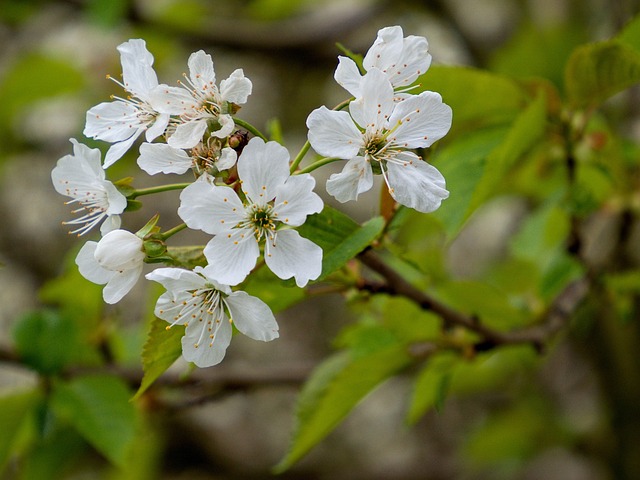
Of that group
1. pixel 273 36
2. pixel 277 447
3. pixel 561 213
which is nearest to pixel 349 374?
pixel 561 213

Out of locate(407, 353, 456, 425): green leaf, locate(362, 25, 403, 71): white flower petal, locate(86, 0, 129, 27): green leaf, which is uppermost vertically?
locate(362, 25, 403, 71): white flower petal

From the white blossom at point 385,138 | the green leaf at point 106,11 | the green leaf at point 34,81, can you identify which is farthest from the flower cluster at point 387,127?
the green leaf at point 34,81

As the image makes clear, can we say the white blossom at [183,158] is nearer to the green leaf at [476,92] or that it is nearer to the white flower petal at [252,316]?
the white flower petal at [252,316]

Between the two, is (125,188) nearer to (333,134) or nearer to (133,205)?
(133,205)

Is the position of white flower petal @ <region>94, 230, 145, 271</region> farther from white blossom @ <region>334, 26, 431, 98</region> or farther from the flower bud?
white blossom @ <region>334, 26, 431, 98</region>

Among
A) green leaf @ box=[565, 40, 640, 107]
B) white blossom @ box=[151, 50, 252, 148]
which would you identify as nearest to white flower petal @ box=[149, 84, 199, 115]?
white blossom @ box=[151, 50, 252, 148]

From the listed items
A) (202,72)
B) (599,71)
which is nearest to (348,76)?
(202,72)

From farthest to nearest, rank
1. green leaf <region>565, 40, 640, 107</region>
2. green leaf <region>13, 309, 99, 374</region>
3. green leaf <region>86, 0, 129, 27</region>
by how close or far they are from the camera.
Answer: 1. green leaf <region>86, 0, 129, 27</region>
2. green leaf <region>13, 309, 99, 374</region>
3. green leaf <region>565, 40, 640, 107</region>

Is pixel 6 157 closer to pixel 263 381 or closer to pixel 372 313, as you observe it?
pixel 263 381
